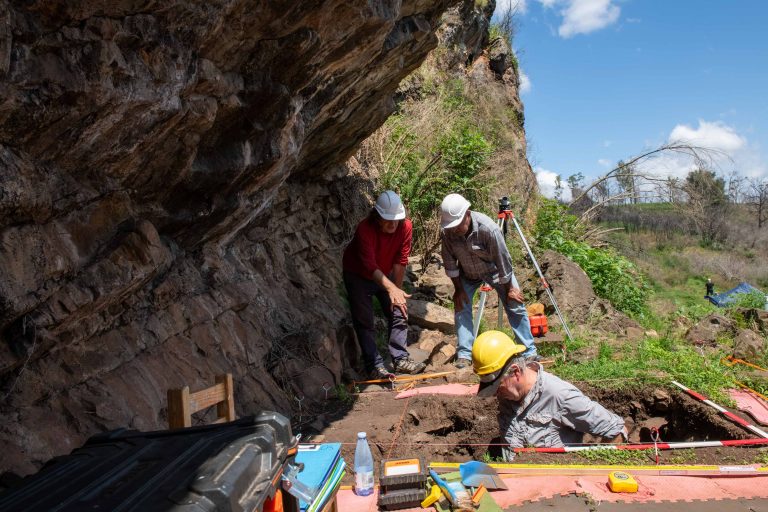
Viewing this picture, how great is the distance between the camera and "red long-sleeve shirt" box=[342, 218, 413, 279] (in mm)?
6070

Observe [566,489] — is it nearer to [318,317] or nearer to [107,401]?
[107,401]

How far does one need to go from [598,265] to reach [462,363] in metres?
5.28

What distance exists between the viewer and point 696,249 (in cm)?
3369

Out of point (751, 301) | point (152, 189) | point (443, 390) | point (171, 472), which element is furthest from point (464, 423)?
point (751, 301)

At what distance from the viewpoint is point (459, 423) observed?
17.3 ft

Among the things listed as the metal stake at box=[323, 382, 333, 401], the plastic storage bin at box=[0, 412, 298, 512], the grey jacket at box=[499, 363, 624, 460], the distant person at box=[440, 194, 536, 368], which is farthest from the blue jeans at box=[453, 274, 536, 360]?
the plastic storage bin at box=[0, 412, 298, 512]

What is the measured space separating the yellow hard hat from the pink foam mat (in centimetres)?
72

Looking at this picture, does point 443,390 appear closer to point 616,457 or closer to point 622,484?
point 616,457

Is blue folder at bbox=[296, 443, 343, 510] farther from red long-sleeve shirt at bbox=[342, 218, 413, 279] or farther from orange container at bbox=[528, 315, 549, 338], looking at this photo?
orange container at bbox=[528, 315, 549, 338]

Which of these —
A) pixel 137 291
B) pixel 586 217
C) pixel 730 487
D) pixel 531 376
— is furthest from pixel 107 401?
pixel 586 217

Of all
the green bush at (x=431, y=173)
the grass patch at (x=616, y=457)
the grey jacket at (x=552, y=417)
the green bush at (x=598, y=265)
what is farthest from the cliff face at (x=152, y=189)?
the green bush at (x=598, y=265)

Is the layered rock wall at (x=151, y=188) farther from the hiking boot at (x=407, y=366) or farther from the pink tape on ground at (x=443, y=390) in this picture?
the pink tape on ground at (x=443, y=390)

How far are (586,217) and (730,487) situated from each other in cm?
1117

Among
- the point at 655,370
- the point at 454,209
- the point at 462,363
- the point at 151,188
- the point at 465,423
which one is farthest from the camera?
the point at 462,363
